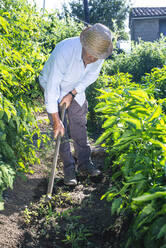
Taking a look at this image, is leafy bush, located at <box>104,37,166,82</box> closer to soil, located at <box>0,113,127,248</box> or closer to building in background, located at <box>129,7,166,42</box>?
soil, located at <box>0,113,127,248</box>

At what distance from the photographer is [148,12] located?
21250mm

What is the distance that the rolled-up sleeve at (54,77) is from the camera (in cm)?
266

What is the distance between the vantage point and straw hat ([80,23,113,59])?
251cm

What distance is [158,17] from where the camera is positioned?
2056 cm

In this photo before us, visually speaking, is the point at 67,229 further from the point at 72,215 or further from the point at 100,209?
the point at 100,209

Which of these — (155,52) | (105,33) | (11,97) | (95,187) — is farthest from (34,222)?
(155,52)

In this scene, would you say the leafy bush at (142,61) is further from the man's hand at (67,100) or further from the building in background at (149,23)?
the building in background at (149,23)

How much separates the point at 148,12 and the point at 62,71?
2084 cm

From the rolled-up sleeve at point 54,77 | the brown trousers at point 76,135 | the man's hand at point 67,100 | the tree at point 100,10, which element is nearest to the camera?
the rolled-up sleeve at point 54,77

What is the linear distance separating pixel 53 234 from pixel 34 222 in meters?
0.23

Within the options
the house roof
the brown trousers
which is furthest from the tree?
the brown trousers

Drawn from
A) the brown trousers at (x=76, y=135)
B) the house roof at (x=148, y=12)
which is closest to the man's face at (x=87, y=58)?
the brown trousers at (x=76, y=135)

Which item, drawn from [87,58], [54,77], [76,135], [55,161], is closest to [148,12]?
[76,135]

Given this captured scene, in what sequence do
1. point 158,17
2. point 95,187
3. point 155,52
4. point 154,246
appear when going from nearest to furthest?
point 154,246 < point 95,187 < point 155,52 < point 158,17
